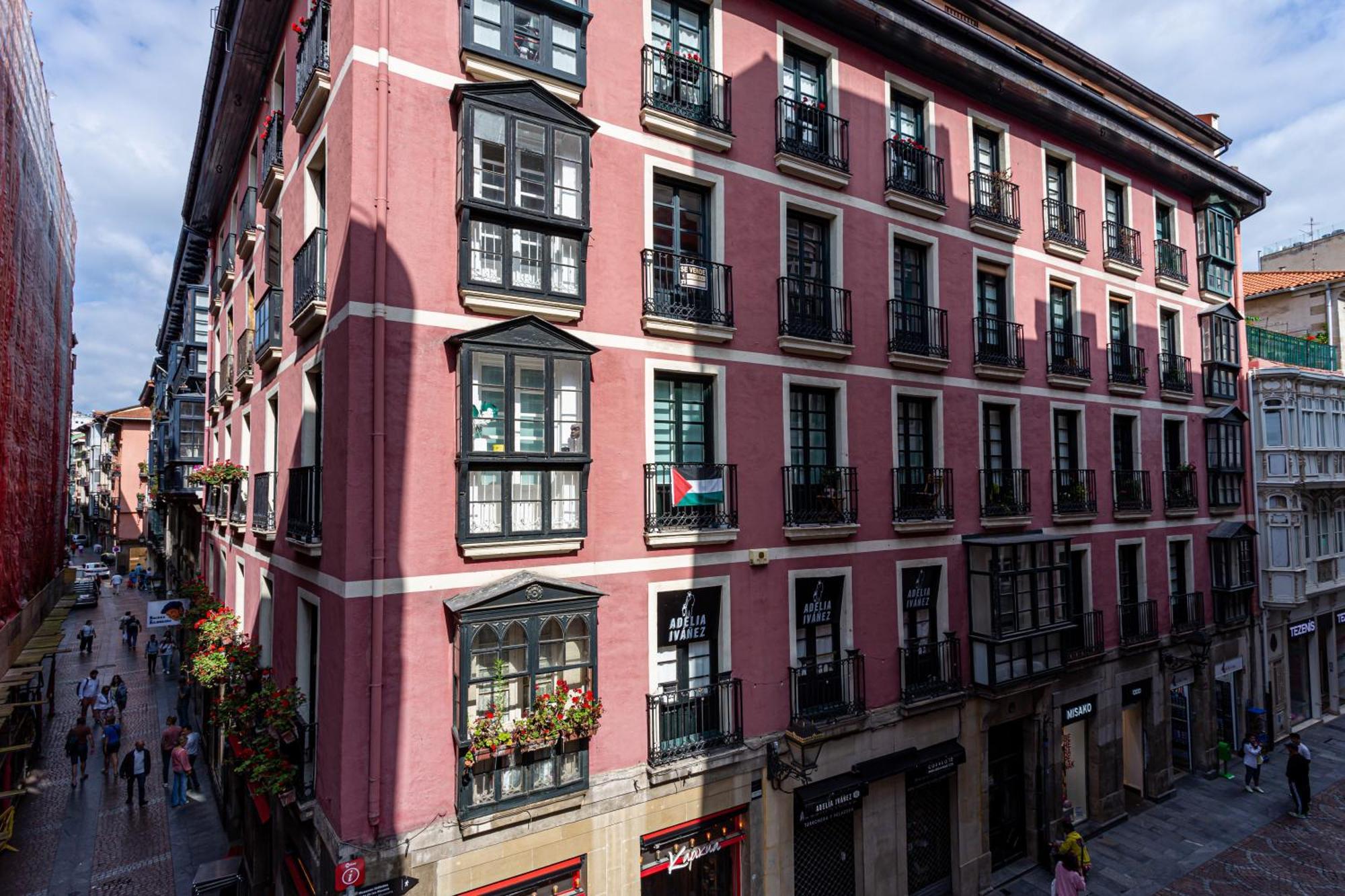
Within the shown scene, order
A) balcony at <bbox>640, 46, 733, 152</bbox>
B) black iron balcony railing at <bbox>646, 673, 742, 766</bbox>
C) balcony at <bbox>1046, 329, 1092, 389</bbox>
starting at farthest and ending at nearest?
balcony at <bbox>1046, 329, 1092, 389</bbox>, balcony at <bbox>640, 46, 733, 152</bbox>, black iron balcony railing at <bbox>646, 673, 742, 766</bbox>

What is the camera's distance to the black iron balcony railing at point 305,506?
10625mm

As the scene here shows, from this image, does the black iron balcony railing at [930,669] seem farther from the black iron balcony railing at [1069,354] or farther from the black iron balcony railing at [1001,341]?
the black iron balcony railing at [1069,354]

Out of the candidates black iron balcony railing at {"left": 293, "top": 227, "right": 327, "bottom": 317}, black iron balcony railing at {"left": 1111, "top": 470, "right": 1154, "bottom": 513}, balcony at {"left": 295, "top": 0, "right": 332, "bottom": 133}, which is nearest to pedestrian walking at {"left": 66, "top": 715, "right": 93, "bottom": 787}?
black iron balcony railing at {"left": 293, "top": 227, "right": 327, "bottom": 317}

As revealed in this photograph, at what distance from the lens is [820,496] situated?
13586 millimetres

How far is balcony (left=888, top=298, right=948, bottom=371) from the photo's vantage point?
49.0ft

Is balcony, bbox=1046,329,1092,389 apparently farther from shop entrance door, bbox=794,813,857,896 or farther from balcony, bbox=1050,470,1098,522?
shop entrance door, bbox=794,813,857,896

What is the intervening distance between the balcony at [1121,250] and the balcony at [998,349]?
5210mm

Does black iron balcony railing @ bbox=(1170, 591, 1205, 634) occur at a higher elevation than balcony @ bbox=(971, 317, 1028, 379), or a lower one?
lower

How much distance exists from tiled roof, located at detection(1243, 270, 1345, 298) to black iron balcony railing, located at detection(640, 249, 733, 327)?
33721 mm

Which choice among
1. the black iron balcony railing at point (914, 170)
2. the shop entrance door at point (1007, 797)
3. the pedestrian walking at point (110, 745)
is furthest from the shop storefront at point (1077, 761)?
the pedestrian walking at point (110, 745)

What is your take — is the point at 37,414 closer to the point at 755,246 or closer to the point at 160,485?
the point at 160,485

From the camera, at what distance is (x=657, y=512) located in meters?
11.7

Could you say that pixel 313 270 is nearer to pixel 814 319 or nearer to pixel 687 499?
pixel 687 499

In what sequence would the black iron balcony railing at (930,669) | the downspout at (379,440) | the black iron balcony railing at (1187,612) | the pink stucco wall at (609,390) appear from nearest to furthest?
the downspout at (379,440)
the pink stucco wall at (609,390)
the black iron balcony railing at (930,669)
the black iron balcony railing at (1187,612)
